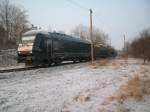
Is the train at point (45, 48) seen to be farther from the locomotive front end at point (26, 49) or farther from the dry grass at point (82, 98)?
the dry grass at point (82, 98)

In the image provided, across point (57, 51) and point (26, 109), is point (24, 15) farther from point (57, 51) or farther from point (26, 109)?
point (26, 109)

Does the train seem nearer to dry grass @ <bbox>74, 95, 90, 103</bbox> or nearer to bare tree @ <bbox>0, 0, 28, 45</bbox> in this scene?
dry grass @ <bbox>74, 95, 90, 103</bbox>

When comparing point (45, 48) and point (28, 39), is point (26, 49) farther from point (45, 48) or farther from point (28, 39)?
point (45, 48)

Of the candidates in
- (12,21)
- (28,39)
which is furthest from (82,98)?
(12,21)

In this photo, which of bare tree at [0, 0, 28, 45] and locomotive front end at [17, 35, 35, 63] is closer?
locomotive front end at [17, 35, 35, 63]

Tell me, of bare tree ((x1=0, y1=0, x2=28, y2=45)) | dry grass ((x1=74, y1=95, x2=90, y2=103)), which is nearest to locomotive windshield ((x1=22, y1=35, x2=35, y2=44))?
dry grass ((x1=74, y1=95, x2=90, y2=103))

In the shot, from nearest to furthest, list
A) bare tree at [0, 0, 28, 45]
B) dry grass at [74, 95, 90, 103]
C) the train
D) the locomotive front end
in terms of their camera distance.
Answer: dry grass at [74, 95, 90, 103] → the locomotive front end → the train → bare tree at [0, 0, 28, 45]

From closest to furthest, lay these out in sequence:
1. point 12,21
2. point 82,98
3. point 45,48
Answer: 1. point 82,98
2. point 45,48
3. point 12,21

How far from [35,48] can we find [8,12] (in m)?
51.6

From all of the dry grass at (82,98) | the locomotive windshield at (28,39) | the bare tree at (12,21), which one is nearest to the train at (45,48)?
the locomotive windshield at (28,39)

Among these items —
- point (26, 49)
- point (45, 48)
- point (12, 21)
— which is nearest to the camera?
point (26, 49)

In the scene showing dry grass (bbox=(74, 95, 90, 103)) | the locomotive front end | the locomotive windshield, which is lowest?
dry grass (bbox=(74, 95, 90, 103))

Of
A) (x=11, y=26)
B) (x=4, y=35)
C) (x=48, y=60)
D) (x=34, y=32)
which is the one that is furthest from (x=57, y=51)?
(x=11, y=26)

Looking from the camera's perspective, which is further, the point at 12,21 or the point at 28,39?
the point at 12,21
